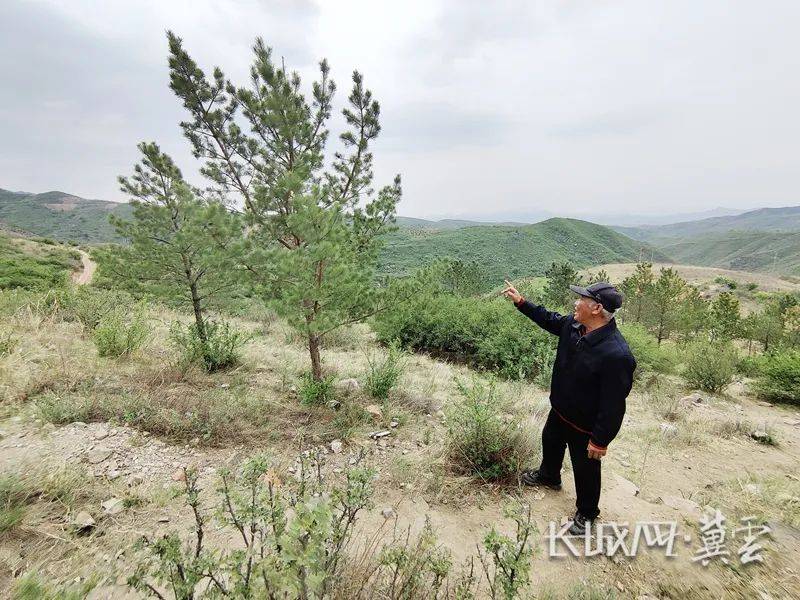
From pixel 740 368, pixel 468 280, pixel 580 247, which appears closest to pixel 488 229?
pixel 580 247

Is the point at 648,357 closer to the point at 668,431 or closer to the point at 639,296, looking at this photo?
the point at 668,431

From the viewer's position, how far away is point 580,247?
106 metres

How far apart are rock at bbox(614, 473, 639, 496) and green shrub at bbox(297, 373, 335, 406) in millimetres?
3546

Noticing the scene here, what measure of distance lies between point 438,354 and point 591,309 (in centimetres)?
867

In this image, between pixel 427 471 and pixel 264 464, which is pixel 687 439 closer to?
pixel 427 471

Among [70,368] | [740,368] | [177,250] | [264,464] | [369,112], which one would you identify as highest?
[369,112]

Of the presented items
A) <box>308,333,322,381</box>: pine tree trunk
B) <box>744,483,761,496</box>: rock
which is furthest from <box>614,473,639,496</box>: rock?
<box>308,333,322,381</box>: pine tree trunk

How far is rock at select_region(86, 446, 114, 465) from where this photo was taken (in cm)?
327

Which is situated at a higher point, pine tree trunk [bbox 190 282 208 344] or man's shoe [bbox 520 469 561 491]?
pine tree trunk [bbox 190 282 208 344]

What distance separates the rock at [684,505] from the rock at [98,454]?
17.5ft

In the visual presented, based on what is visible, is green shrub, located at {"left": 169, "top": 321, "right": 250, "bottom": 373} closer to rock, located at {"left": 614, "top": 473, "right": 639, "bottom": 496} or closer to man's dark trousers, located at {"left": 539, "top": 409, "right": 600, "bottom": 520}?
man's dark trousers, located at {"left": 539, "top": 409, "right": 600, "bottom": 520}

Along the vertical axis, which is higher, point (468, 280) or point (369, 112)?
point (369, 112)

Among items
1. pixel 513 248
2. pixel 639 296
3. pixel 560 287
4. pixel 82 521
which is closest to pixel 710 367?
pixel 82 521

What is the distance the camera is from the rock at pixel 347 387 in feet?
18.1
